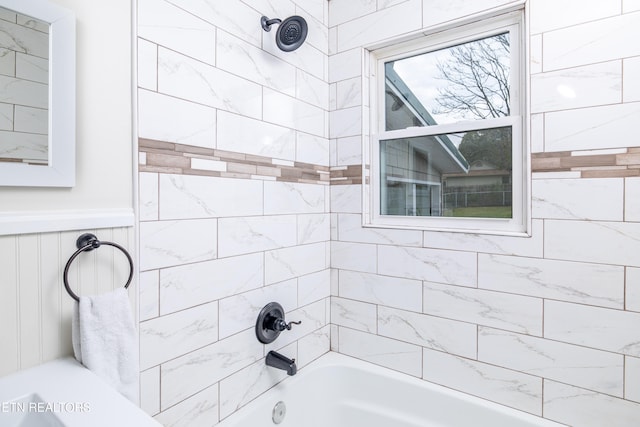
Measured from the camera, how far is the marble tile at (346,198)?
199 cm

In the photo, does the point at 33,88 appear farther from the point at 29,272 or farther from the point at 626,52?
the point at 626,52

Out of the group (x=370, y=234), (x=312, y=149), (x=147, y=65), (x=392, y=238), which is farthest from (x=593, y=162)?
(x=147, y=65)

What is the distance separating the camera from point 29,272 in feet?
3.00

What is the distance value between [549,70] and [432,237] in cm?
87

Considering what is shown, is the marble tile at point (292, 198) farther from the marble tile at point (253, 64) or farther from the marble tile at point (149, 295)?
the marble tile at point (149, 295)

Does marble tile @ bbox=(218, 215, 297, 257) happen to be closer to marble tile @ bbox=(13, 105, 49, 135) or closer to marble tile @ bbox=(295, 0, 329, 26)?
marble tile @ bbox=(13, 105, 49, 135)

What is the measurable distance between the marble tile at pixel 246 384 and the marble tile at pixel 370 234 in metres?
0.73

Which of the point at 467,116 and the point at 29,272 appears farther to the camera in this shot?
the point at 467,116

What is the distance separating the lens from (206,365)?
1.38 m

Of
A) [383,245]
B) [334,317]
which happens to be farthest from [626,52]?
[334,317]

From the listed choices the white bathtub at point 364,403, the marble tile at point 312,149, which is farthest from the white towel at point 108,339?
the marble tile at point 312,149

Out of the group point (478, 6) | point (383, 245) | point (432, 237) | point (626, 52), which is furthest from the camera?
point (383, 245)

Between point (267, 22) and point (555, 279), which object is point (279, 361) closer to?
point (555, 279)

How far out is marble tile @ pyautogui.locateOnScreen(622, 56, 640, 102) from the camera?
130 cm
